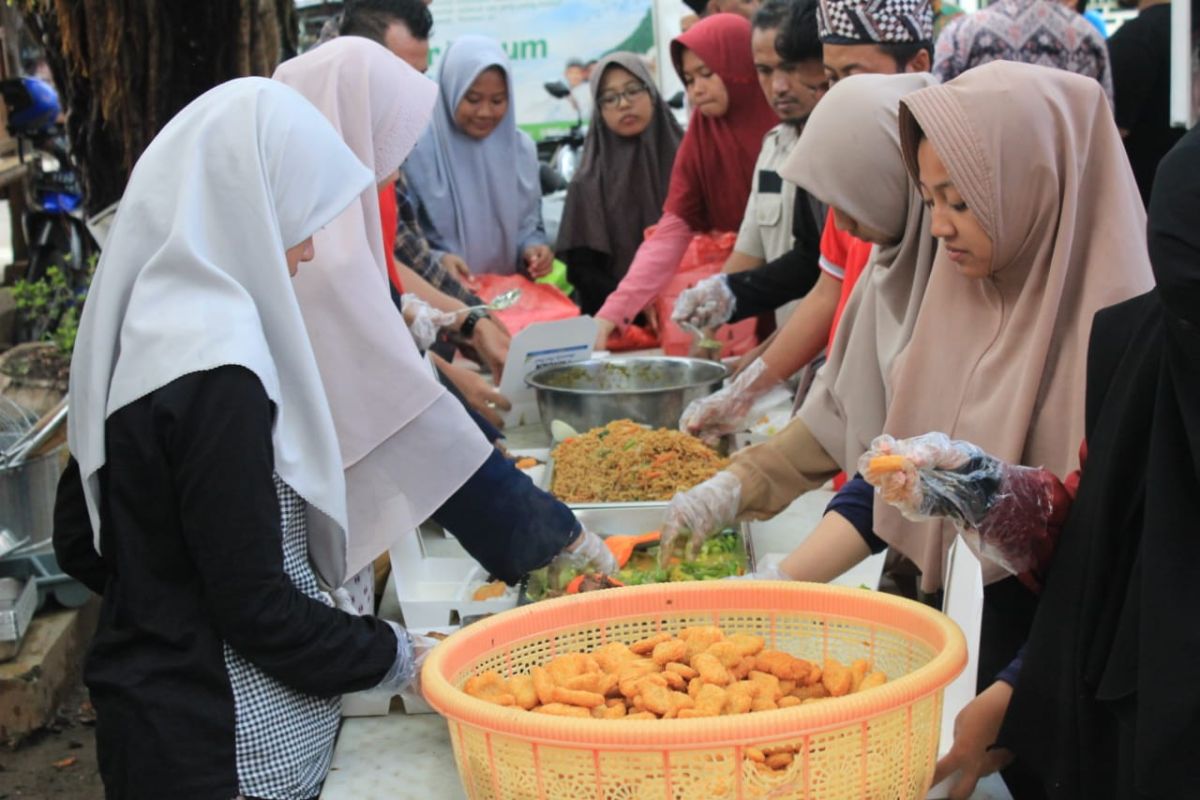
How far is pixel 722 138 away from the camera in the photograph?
4367 millimetres

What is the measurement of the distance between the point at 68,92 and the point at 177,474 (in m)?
2.60

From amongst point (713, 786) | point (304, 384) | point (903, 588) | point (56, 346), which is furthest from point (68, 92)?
point (713, 786)

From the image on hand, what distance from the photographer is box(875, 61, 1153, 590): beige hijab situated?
1840mm

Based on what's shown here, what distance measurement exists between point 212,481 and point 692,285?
2862 mm

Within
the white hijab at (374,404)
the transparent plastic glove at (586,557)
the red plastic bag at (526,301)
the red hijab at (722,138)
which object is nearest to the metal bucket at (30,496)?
the red plastic bag at (526,301)

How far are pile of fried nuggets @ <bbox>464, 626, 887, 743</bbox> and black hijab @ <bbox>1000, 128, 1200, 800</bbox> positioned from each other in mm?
242

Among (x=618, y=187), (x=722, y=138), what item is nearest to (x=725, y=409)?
(x=722, y=138)

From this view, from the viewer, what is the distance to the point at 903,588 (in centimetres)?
253

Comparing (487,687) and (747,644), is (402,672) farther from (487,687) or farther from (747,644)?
(747,644)

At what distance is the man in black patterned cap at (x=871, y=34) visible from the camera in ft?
9.82

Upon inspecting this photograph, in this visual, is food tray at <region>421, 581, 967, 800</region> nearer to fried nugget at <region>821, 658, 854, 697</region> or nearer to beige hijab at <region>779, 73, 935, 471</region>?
fried nugget at <region>821, 658, 854, 697</region>

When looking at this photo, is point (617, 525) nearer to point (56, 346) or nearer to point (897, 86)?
point (897, 86)

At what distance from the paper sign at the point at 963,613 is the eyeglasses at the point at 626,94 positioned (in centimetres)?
340

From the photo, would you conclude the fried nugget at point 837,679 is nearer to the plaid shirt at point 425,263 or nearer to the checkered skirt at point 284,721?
the checkered skirt at point 284,721
